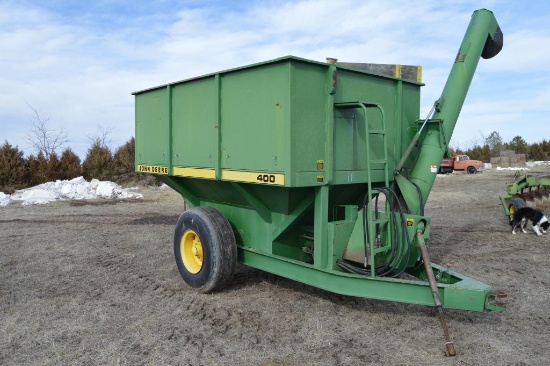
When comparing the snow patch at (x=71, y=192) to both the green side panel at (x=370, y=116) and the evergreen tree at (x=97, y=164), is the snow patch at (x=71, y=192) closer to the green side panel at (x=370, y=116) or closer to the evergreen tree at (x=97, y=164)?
the evergreen tree at (x=97, y=164)

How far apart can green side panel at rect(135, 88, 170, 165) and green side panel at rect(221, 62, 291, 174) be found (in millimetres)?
1384

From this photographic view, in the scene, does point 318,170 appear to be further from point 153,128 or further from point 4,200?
point 4,200

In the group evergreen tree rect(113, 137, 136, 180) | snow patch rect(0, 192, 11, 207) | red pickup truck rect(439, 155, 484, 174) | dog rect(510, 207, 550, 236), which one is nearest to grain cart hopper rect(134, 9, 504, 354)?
dog rect(510, 207, 550, 236)

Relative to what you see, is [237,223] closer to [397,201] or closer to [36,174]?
[397,201]

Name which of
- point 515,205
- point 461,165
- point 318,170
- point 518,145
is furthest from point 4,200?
point 518,145

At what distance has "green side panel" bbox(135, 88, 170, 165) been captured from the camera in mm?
6195

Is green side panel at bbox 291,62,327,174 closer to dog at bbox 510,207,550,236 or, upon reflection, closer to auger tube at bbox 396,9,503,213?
auger tube at bbox 396,9,503,213

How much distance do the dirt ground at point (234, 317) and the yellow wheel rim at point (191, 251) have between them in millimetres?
311

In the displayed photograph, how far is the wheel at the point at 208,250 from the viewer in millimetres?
5262

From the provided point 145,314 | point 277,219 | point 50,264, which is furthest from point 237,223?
point 50,264

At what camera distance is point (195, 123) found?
559 cm

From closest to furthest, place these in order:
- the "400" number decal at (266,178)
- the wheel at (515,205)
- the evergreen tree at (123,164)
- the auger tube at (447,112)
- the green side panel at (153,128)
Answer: the "400" number decal at (266,178) < the auger tube at (447,112) < the green side panel at (153,128) < the wheel at (515,205) < the evergreen tree at (123,164)

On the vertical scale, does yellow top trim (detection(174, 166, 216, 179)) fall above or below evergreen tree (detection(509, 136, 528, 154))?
below

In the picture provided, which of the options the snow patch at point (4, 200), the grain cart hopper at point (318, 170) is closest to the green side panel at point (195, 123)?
the grain cart hopper at point (318, 170)
